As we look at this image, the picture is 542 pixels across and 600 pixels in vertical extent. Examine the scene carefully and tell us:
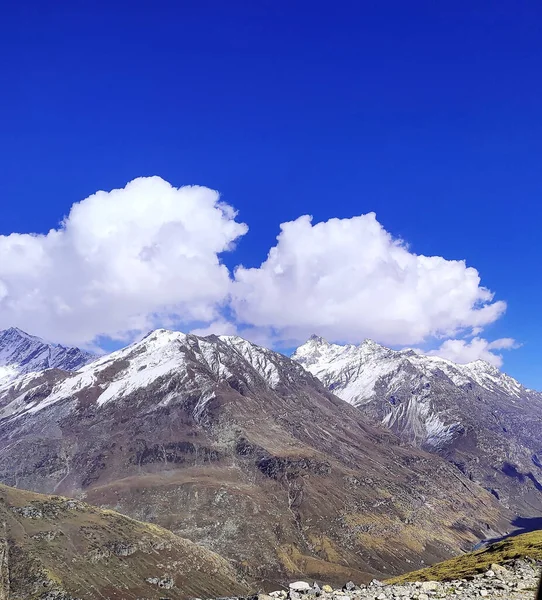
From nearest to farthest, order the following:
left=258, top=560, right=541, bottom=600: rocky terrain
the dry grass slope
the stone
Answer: left=258, top=560, right=541, bottom=600: rocky terrain → the stone → the dry grass slope

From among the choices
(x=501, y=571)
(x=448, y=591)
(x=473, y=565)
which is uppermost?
(x=501, y=571)

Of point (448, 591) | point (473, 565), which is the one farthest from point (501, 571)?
point (473, 565)

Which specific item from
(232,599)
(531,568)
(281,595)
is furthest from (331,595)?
(531,568)

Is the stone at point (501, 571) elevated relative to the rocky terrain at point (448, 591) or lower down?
elevated

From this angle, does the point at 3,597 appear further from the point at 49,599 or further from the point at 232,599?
the point at 232,599

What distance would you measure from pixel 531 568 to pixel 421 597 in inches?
703

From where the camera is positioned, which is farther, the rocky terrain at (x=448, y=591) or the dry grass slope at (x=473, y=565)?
the dry grass slope at (x=473, y=565)

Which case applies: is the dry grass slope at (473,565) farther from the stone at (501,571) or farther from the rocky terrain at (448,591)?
the rocky terrain at (448,591)

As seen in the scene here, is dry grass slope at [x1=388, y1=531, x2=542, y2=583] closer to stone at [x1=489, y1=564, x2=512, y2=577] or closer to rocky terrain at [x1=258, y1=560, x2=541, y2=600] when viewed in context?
stone at [x1=489, y1=564, x2=512, y2=577]

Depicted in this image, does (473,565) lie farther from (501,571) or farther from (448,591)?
(448,591)

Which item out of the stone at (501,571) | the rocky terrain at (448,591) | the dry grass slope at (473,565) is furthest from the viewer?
the dry grass slope at (473,565)

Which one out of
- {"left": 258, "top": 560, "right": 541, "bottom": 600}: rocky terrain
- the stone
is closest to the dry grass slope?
the stone

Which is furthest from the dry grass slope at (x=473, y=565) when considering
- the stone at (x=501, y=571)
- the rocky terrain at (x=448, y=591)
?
the rocky terrain at (x=448, y=591)

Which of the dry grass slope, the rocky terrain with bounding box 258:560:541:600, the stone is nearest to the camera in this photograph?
the rocky terrain with bounding box 258:560:541:600
